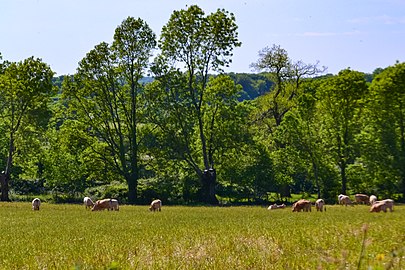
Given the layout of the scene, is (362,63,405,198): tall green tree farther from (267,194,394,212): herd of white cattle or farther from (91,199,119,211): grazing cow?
(91,199,119,211): grazing cow

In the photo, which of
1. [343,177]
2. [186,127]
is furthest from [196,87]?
[343,177]

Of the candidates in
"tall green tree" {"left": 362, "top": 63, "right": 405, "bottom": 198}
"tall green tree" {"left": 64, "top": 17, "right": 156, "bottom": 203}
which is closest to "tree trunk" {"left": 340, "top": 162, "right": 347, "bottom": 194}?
"tall green tree" {"left": 362, "top": 63, "right": 405, "bottom": 198}

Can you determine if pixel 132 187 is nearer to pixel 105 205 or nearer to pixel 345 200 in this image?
pixel 105 205

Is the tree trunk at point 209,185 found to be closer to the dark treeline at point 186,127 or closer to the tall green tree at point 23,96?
the dark treeline at point 186,127

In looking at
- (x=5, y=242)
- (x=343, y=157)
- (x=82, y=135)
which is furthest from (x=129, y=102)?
(x=5, y=242)

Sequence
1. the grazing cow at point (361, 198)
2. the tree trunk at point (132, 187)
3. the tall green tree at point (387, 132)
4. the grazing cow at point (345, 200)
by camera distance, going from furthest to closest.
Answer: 1. the tree trunk at point (132, 187)
2. the tall green tree at point (387, 132)
3. the grazing cow at point (361, 198)
4. the grazing cow at point (345, 200)

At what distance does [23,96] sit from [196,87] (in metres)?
17.6

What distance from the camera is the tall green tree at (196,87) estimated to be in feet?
161

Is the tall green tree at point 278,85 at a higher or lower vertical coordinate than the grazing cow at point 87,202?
higher

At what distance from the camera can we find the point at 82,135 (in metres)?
52.5

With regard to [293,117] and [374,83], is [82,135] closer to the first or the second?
[293,117]

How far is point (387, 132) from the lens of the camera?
49.8m

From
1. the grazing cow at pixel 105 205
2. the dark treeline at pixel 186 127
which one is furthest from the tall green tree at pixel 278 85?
the grazing cow at pixel 105 205

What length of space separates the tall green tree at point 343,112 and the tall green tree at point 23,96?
29839mm
